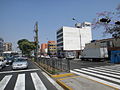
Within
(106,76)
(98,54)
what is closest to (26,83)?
(106,76)

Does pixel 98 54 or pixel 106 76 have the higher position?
pixel 98 54

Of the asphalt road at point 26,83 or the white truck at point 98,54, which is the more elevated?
the white truck at point 98,54

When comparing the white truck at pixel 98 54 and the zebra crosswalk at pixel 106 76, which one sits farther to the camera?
the white truck at pixel 98 54

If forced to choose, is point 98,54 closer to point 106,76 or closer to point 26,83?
point 106,76

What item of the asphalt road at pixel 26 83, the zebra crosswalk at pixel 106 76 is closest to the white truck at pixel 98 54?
the zebra crosswalk at pixel 106 76

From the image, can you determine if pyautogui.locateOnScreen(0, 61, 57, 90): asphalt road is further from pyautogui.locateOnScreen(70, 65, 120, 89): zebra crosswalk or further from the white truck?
the white truck

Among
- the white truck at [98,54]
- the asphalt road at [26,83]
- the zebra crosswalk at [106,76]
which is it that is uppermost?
the white truck at [98,54]

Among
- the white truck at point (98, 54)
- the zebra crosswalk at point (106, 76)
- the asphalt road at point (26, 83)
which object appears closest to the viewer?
the asphalt road at point (26, 83)

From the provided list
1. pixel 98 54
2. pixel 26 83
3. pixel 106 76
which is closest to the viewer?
pixel 26 83

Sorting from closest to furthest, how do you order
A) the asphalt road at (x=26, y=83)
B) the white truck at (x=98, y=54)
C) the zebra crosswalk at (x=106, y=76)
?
the asphalt road at (x=26, y=83) → the zebra crosswalk at (x=106, y=76) → the white truck at (x=98, y=54)

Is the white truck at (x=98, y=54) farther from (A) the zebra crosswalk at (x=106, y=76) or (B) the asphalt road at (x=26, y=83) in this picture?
(B) the asphalt road at (x=26, y=83)

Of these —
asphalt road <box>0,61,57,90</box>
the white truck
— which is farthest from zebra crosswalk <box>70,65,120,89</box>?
the white truck

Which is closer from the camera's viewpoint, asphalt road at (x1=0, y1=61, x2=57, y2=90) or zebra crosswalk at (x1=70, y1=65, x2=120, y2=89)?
asphalt road at (x1=0, y1=61, x2=57, y2=90)

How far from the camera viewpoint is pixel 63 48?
198 feet
